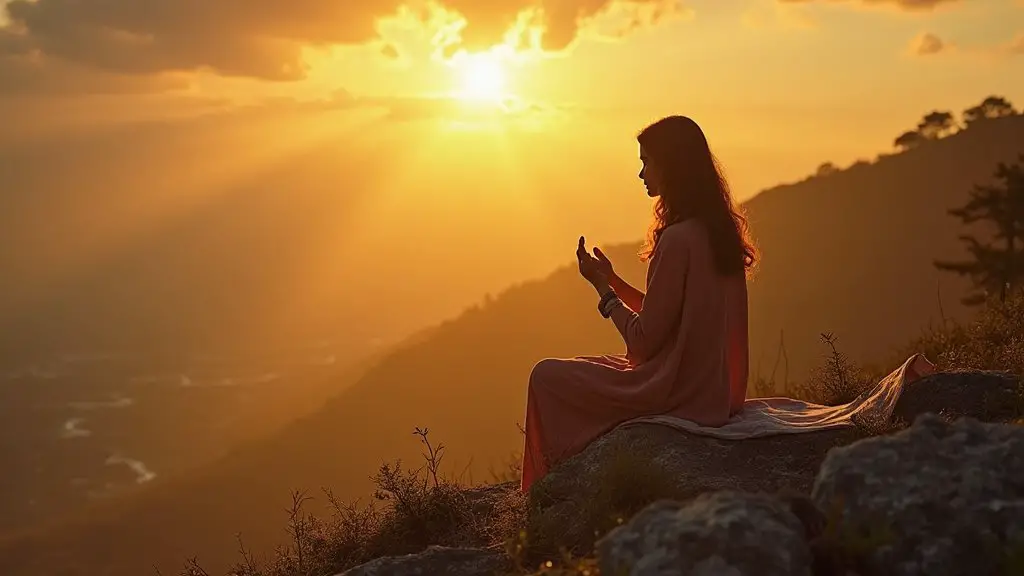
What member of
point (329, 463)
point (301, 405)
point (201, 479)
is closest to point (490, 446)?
point (329, 463)

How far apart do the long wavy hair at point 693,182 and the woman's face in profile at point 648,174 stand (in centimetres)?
3

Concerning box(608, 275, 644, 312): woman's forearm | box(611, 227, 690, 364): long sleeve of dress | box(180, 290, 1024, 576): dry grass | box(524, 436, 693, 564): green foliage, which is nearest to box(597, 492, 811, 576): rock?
box(180, 290, 1024, 576): dry grass

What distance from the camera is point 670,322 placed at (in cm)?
619

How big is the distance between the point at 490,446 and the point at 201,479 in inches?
1770

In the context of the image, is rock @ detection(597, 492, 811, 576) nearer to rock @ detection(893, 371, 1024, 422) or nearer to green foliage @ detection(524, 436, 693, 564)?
green foliage @ detection(524, 436, 693, 564)

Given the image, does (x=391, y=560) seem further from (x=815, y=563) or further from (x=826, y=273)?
(x=826, y=273)

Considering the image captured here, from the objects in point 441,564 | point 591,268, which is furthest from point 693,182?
point 441,564

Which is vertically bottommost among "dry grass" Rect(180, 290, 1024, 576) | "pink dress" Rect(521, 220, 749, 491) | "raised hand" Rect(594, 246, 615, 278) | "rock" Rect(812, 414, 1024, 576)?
"rock" Rect(812, 414, 1024, 576)

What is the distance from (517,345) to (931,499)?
85.1 m

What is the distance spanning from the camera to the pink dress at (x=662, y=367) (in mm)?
6125

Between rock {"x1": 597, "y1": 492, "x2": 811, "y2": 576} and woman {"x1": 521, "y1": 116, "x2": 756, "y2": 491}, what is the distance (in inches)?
118

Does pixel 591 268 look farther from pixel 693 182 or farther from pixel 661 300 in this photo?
pixel 693 182

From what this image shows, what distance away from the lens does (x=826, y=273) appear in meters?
57.5

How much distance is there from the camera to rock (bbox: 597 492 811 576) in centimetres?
298
